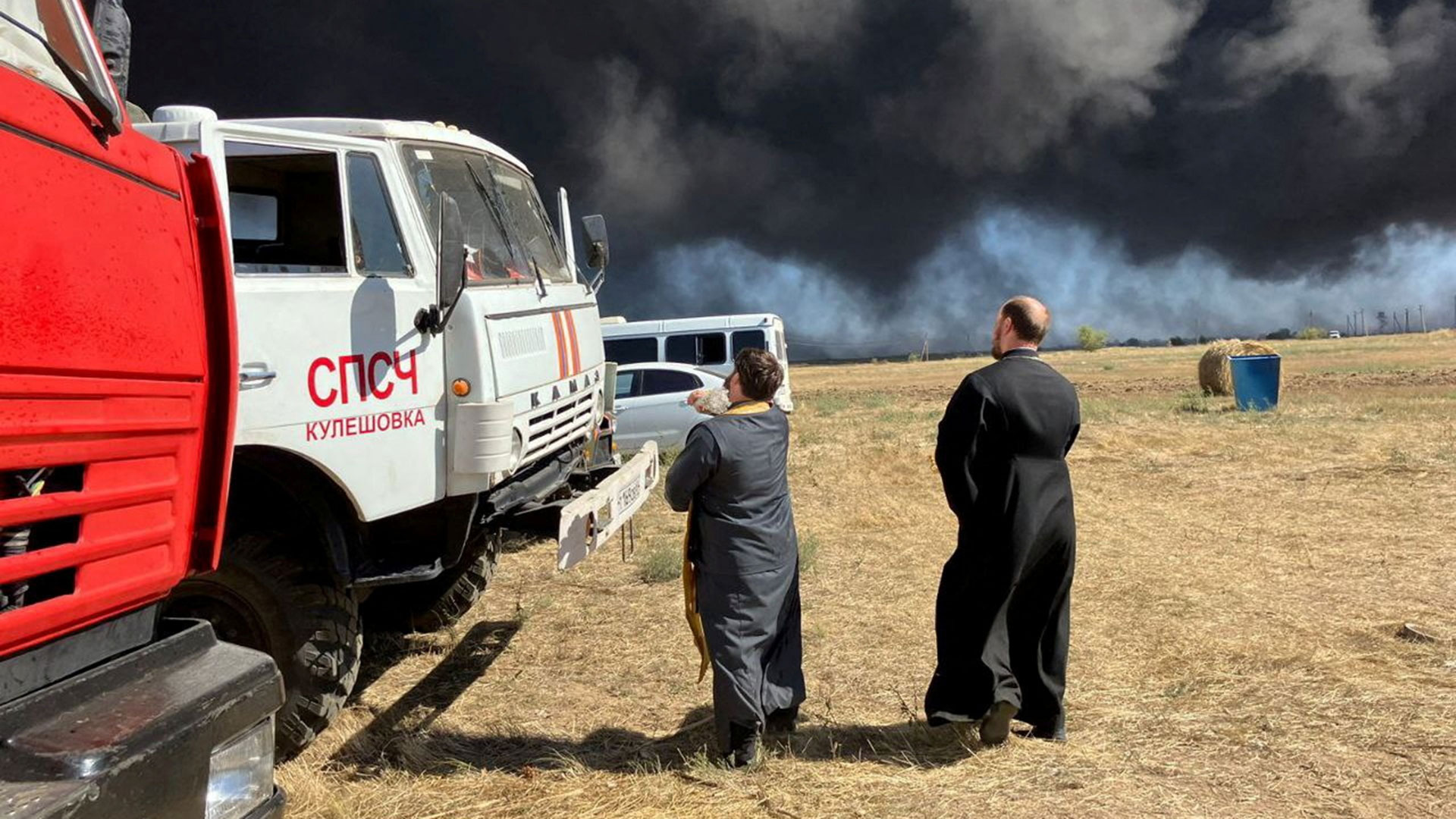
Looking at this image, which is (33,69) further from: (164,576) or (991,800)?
(991,800)

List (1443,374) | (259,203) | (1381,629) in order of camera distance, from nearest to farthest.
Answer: (259,203), (1381,629), (1443,374)

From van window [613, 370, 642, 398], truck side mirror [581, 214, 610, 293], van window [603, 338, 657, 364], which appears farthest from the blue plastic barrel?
truck side mirror [581, 214, 610, 293]

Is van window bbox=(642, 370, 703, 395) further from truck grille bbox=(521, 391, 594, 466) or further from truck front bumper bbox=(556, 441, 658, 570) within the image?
truck front bumper bbox=(556, 441, 658, 570)

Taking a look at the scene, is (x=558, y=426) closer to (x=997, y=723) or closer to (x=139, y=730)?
(x=997, y=723)

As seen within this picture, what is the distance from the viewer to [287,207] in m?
4.60

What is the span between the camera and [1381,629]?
17.5 feet

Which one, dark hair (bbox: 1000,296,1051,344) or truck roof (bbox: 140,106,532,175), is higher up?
truck roof (bbox: 140,106,532,175)

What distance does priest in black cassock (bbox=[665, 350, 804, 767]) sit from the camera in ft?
12.4

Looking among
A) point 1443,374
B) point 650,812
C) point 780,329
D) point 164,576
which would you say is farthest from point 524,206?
point 1443,374

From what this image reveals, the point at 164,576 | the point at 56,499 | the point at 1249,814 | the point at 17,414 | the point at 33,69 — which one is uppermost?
the point at 33,69

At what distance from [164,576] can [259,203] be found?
2884 mm

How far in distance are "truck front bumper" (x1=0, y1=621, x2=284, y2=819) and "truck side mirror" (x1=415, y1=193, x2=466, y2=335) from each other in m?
1.82

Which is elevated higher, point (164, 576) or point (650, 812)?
point (164, 576)

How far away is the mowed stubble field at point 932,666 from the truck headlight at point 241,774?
4.61 ft
